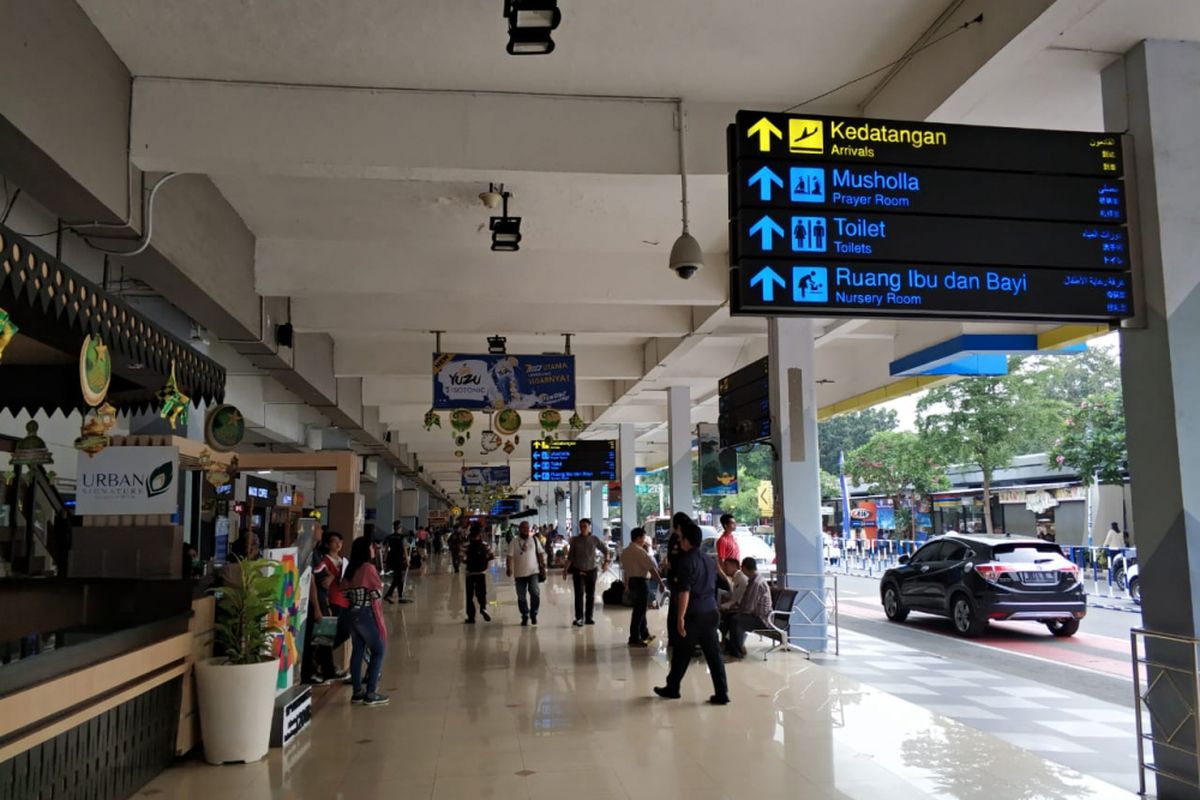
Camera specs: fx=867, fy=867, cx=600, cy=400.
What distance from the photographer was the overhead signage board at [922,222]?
16.0 feet

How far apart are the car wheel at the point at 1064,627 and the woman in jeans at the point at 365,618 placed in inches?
393

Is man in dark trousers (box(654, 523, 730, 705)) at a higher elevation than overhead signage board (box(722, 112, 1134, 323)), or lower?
lower

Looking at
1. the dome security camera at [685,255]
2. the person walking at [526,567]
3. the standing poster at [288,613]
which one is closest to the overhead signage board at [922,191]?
the dome security camera at [685,255]

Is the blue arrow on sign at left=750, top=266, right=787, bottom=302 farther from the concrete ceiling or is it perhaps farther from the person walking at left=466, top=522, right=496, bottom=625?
the person walking at left=466, top=522, right=496, bottom=625

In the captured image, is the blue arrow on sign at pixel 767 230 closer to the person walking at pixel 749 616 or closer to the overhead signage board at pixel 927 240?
the overhead signage board at pixel 927 240

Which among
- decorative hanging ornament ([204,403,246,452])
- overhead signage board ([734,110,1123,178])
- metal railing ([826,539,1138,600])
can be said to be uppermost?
overhead signage board ([734,110,1123,178])

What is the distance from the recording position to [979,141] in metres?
5.11

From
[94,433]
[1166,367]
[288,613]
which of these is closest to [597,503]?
[288,613]

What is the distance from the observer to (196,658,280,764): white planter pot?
5996 millimetres

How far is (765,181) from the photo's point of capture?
16.2 ft

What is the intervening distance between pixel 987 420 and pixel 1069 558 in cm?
619

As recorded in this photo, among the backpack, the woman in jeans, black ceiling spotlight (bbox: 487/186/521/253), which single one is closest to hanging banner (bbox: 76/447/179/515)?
the woman in jeans

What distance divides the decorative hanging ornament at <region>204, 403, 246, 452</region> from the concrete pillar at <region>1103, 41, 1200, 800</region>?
8.57 meters

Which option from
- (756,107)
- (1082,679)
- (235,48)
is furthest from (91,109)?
(1082,679)
